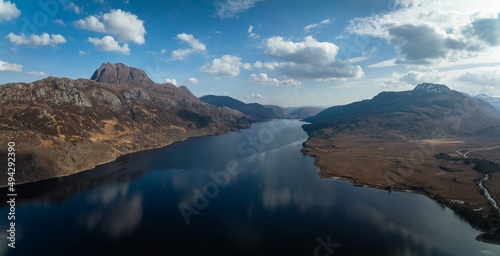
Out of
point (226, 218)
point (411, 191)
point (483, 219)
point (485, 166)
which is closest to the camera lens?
point (483, 219)

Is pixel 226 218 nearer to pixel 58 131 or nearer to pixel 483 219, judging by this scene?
pixel 483 219

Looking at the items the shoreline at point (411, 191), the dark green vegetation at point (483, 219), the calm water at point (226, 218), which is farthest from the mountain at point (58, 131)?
the dark green vegetation at point (483, 219)

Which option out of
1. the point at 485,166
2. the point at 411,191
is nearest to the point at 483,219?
the point at 411,191

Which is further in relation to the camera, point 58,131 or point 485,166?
point 58,131

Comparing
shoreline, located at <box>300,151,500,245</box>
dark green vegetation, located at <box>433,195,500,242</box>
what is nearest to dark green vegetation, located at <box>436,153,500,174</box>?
shoreline, located at <box>300,151,500,245</box>

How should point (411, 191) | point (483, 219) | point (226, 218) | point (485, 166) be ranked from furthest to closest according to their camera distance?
point (485, 166) → point (411, 191) → point (226, 218) → point (483, 219)

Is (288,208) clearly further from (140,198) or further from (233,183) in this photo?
(140,198)

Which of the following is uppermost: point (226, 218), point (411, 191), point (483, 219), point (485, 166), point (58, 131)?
point (58, 131)

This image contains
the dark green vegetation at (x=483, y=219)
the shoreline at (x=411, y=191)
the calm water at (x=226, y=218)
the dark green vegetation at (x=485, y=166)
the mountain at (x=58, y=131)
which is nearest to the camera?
the calm water at (x=226, y=218)

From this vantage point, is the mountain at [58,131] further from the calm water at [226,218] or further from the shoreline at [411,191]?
the shoreline at [411,191]

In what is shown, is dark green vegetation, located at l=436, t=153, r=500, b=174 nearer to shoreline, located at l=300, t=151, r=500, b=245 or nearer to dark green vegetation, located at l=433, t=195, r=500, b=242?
shoreline, located at l=300, t=151, r=500, b=245
